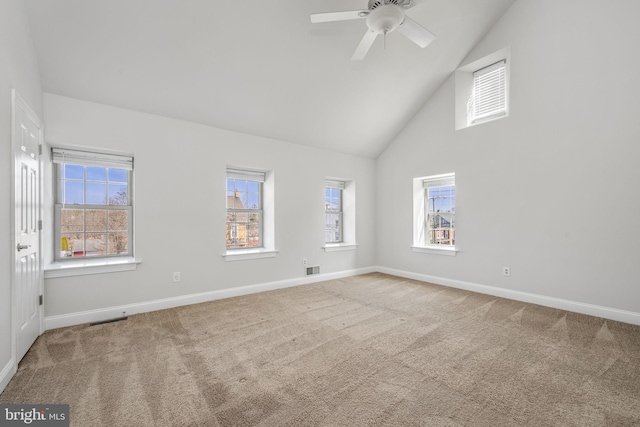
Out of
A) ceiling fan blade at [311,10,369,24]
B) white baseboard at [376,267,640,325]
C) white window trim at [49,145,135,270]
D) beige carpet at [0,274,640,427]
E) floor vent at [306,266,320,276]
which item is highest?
ceiling fan blade at [311,10,369,24]

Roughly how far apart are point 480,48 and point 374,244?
3.67 m

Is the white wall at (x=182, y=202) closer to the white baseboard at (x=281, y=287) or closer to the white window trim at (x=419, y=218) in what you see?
the white baseboard at (x=281, y=287)

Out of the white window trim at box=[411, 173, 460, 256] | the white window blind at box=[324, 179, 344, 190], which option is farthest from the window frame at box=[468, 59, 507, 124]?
the white window blind at box=[324, 179, 344, 190]

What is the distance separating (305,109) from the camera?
4.03 meters

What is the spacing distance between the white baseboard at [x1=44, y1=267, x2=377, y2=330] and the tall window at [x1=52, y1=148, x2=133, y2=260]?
2.20 feet

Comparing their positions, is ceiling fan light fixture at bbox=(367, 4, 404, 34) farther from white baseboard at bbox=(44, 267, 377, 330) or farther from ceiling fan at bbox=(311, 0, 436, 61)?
white baseboard at bbox=(44, 267, 377, 330)

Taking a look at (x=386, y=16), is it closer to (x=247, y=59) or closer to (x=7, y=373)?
(x=247, y=59)

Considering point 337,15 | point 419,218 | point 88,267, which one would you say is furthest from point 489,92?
point 88,267

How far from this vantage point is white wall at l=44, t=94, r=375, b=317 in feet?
9.89

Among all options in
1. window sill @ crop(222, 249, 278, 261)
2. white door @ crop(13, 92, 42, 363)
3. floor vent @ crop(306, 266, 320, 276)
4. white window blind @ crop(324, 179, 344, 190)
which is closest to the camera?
white door @ crop(13, 92, 42, 363)

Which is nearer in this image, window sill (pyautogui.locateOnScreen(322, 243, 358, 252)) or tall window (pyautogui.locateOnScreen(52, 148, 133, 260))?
tall window (pyautogui.locateOnScreen(52, 148, 133, 260))

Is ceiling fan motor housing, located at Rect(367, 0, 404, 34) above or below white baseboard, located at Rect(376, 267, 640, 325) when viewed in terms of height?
above

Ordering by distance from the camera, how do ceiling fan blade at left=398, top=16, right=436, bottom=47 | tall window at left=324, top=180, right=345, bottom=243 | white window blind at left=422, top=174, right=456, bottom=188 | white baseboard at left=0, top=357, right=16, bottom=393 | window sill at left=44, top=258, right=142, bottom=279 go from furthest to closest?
tall window at left=324, top=180, right=345, bottom=243 → white window blind at left=422, top=174, right=456, bottom=188 → window sill at left=44, top=258, right=142, bottom=279 → ceiling fan blade at left=398, top=16, right=436, bottom=47 → white baseboard at left=0, top=357, right=16, bottom=393

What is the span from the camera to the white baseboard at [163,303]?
291 centimetres
